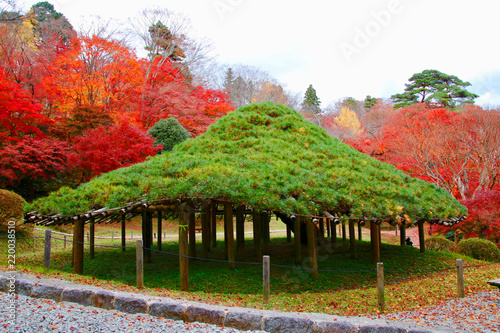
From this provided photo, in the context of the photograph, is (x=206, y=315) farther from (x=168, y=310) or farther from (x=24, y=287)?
(x=24, y=287)

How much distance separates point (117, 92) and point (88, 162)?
7.73 m

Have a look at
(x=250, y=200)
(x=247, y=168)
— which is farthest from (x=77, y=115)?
(x=250, y=200)

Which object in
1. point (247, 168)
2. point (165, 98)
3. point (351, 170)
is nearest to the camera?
point (247, 168)

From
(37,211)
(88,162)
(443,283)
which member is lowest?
(443,283)

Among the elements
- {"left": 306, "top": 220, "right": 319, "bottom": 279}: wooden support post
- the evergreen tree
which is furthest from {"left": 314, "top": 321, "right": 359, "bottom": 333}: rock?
the evergreen tree

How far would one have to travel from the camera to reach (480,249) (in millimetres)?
13602

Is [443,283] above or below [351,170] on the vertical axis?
below

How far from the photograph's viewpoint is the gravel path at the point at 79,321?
4.49m

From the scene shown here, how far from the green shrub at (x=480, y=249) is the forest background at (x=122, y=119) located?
1483 mm

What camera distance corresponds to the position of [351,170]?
34.1 ft

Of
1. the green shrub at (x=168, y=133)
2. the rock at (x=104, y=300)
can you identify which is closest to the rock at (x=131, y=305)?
the rock at (x=104, y=300)

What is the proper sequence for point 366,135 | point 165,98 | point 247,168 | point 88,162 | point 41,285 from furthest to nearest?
point 366,135, point 165,98, point 88,162, point 247,168, point 41,285

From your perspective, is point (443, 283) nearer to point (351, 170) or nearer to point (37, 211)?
point (351, 170)

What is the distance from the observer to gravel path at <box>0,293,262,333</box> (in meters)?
4.49
